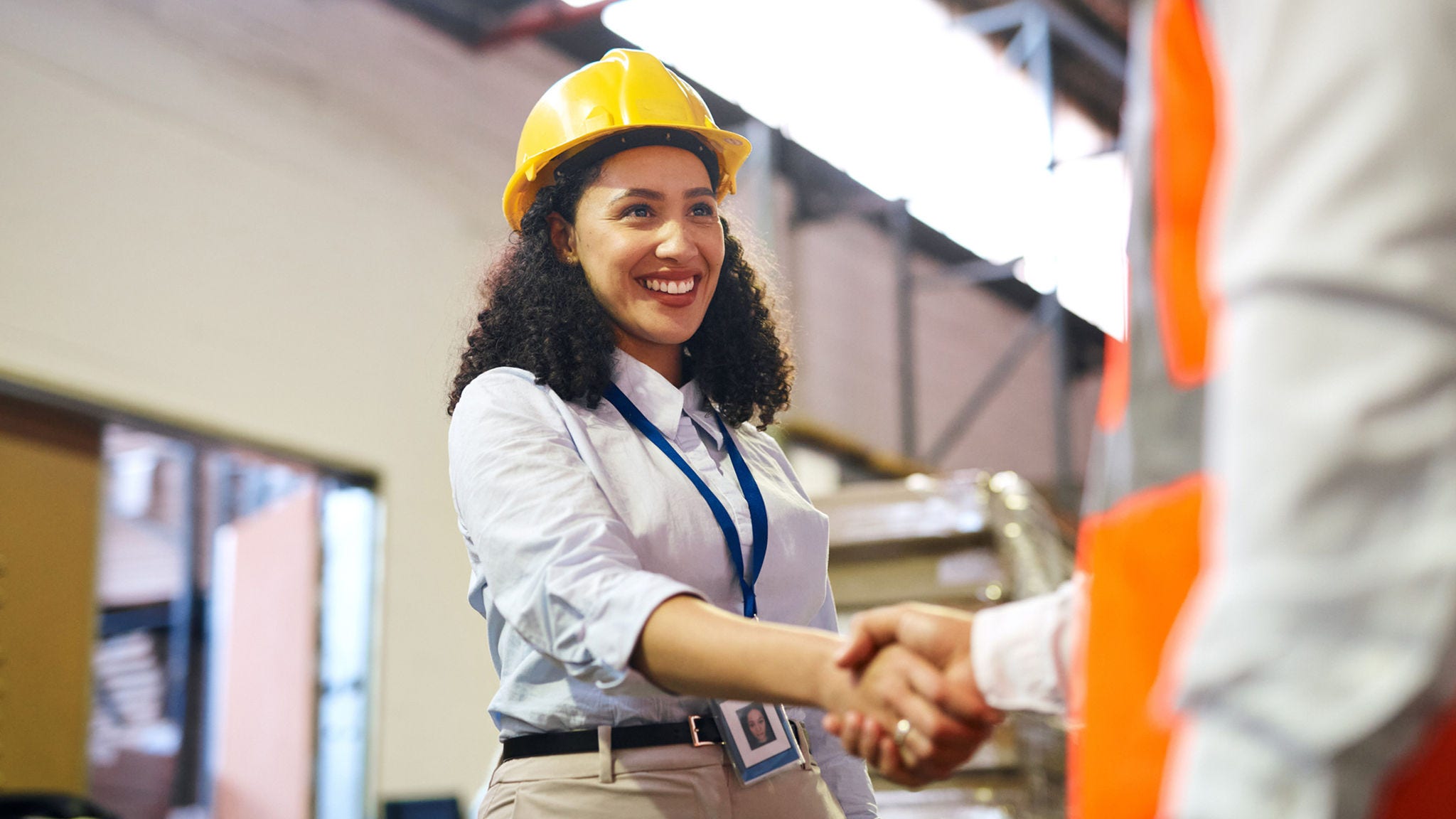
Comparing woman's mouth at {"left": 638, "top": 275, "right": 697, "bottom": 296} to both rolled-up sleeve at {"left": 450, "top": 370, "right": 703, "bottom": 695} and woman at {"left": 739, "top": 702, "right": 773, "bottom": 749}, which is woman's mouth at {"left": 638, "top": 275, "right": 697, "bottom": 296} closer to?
rolled-up sleeve at {"left": 450, "top": 370, "right": 703, "bottom": 695}

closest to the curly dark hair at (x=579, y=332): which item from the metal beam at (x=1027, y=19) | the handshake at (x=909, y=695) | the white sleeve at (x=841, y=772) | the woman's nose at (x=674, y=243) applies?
the woman's nose at (x=674, y=243)

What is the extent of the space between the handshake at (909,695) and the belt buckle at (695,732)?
310mm

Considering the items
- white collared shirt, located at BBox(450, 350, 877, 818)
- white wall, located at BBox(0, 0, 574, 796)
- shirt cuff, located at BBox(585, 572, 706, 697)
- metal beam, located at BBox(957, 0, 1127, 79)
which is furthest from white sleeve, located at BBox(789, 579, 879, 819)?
metal beam, located at BBox(957, 0, 1127, 79)

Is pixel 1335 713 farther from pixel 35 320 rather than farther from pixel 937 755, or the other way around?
pixel 35 320

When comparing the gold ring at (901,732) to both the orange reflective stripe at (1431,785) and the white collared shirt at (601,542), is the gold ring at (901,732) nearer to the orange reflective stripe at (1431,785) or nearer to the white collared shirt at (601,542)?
the white collared shirt at (601,542)

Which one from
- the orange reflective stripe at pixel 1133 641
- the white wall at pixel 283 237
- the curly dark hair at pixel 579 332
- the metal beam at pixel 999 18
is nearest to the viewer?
the orange reflective stripe at pixel 1133 641

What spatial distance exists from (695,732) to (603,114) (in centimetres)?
87

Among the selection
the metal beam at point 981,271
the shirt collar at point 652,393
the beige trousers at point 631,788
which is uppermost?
the metal beam at point 981,271

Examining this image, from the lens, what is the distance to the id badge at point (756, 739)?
1694mm

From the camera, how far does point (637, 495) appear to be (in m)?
1.76

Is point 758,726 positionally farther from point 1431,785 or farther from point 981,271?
point 981,271

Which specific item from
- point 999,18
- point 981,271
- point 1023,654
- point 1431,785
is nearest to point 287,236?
point 999,18

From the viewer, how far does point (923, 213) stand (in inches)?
457

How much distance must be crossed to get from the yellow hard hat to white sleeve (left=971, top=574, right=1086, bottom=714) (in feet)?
3.27
